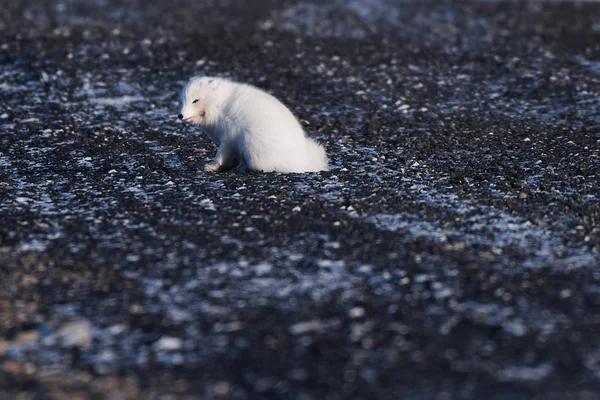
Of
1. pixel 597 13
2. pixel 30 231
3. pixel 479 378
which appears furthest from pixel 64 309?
pixel 597 13

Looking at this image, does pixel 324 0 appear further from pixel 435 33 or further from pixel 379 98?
pixel 379 98

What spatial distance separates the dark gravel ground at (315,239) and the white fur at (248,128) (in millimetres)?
190

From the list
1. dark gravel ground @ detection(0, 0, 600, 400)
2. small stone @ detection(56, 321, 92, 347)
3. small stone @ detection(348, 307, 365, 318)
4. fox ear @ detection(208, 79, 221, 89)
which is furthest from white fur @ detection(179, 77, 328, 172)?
small stone @ detection(56, 321, 92, 347)

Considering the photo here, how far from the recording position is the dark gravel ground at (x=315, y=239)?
12.7 ft

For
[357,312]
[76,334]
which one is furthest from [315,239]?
[76,334]

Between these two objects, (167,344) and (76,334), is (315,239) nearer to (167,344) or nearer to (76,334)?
(167,344)

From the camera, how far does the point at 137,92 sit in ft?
34.3

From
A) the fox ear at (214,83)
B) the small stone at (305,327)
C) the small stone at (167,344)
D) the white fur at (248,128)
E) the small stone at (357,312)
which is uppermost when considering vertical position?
the fox ear at (214,83)

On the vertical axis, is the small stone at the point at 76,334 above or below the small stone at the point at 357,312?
below

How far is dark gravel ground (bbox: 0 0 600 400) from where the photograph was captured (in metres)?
3.88

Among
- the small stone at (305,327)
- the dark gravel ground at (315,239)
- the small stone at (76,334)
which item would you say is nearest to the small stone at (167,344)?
the dark gravel ground at (315,239)

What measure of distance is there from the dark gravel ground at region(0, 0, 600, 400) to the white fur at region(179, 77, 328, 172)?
19cm

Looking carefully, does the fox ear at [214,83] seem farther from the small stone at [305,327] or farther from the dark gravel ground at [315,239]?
the small stone at [305,327]

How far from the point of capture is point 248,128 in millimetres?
6609
